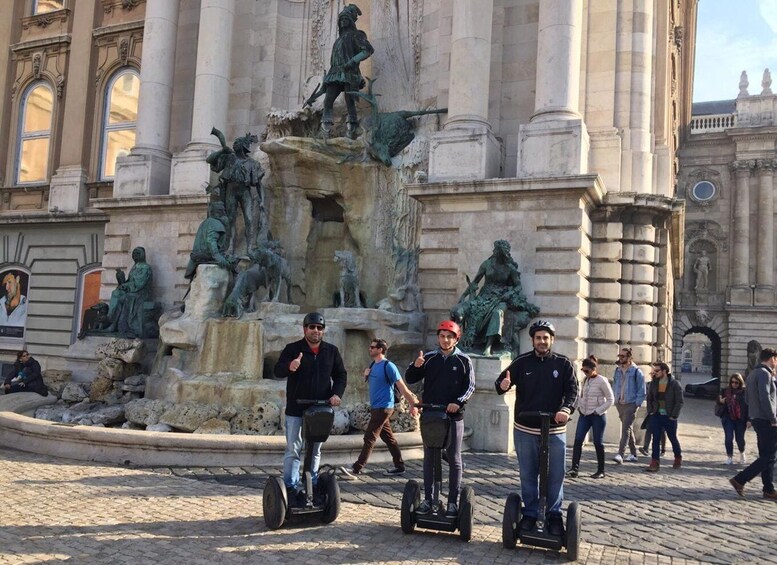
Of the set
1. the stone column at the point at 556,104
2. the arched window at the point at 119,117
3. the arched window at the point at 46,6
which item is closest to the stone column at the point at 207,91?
the arched window at the point at 119,117

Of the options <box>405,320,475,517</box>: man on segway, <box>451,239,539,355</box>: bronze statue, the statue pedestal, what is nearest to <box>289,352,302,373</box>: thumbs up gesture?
<box>405,320,475,517</box>: man on segway

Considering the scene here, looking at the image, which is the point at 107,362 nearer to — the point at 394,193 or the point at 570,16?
the point at 394,193

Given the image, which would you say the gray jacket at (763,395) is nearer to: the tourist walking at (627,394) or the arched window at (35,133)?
the tourist walking at (627,394)

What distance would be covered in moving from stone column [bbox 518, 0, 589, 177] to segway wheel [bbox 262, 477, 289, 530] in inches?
370

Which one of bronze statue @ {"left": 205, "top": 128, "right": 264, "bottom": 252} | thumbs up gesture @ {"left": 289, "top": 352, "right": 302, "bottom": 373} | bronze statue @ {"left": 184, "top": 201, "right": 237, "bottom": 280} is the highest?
bronze statue @ {"left": 205, "top": 128, "right": 264, "bottom": 252}

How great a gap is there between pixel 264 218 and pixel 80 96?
11.8 meters

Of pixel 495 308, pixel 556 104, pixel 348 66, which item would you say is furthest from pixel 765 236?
pixel 495 308

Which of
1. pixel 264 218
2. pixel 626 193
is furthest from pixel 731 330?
pixel 264 218

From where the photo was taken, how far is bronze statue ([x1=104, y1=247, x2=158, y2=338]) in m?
16.8

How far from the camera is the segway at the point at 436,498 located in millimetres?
5855

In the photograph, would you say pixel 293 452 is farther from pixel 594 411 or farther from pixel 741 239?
pixel 741 239

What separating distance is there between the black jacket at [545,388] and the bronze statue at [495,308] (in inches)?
251

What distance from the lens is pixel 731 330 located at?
43219 mm

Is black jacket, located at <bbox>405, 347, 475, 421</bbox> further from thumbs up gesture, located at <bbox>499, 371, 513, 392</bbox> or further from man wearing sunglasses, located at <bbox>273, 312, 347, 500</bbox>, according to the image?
man wearing sunglasses, located at <bbox>273, 312, 347, 500</bbox>
